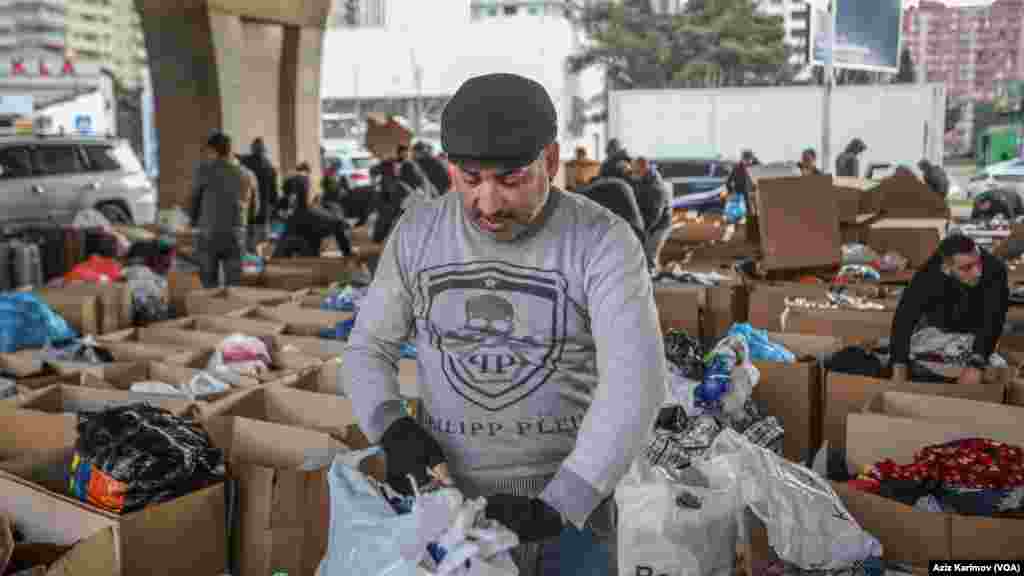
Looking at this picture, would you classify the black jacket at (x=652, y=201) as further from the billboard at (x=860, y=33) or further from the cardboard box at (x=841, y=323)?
the billboard at (x=860, y=33)

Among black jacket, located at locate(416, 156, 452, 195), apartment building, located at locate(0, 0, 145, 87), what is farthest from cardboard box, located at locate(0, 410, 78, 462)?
apartment building, located at locate(0, 0, 145, 87)

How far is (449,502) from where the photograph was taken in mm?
1468

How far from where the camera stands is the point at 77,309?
5.34 meters

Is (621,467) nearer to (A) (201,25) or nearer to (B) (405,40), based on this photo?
(A) (201,25)

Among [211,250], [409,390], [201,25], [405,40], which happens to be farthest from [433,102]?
[409,390]

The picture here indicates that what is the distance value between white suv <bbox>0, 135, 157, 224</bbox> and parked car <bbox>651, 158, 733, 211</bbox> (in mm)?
8345

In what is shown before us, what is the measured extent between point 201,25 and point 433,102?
107 ft

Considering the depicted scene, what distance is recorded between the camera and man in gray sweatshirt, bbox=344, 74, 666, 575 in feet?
4.82

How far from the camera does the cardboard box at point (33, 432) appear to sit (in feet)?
10.6

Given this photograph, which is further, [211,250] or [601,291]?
[211,250]

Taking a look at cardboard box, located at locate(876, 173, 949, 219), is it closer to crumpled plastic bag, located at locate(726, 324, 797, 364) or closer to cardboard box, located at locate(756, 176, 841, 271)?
cardboard box, located at locate(756, 176, 841, 271)

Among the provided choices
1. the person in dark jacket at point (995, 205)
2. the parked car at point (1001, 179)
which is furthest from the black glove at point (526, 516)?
the parked car at point (1001, 179)

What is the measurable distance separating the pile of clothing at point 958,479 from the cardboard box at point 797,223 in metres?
3.38

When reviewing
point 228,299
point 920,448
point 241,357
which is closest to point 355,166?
point 228,299
